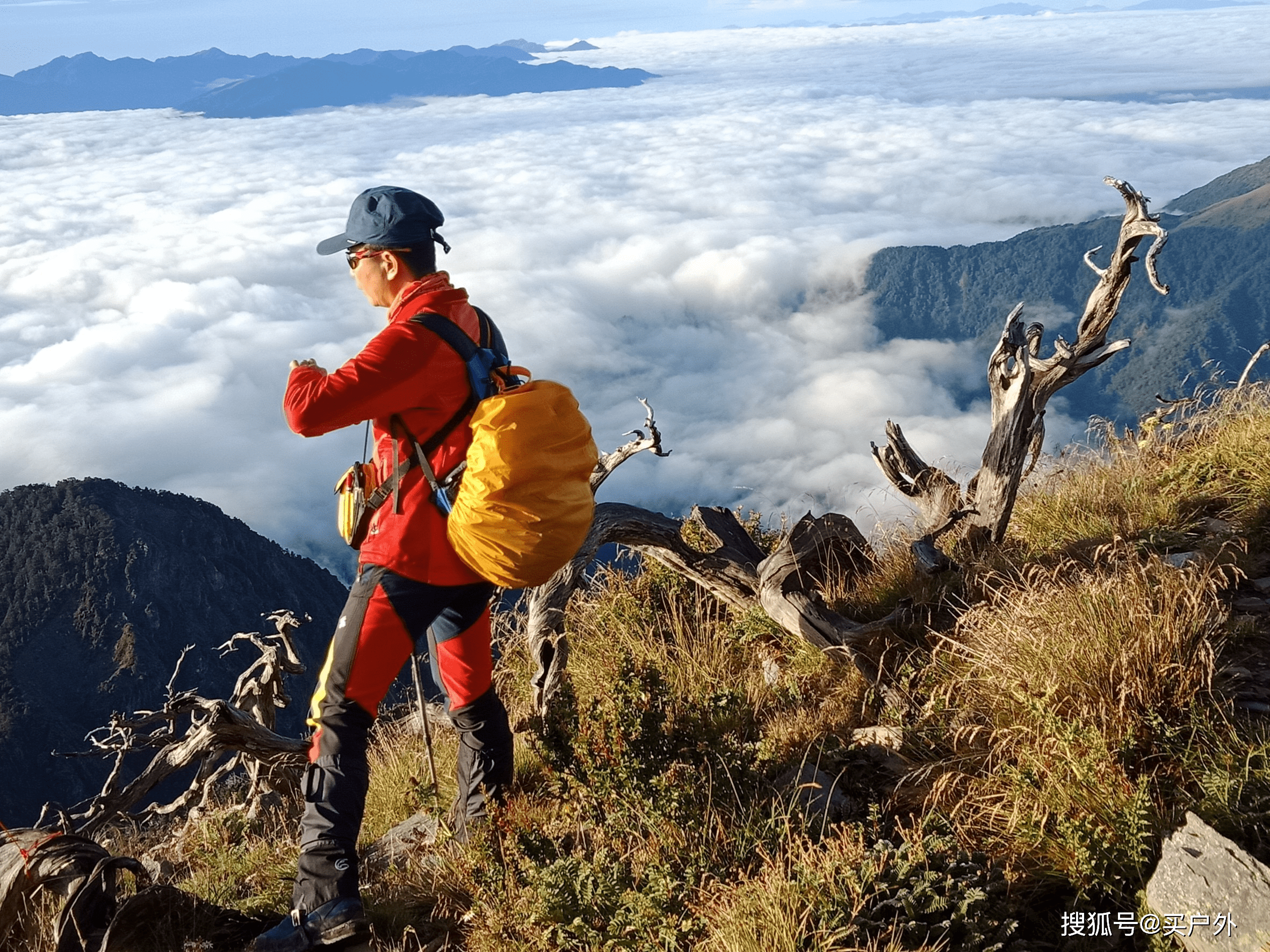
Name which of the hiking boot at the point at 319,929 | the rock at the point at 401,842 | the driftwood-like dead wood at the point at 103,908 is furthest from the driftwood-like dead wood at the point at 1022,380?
the driftwood-like dead wood at the point at 103,908

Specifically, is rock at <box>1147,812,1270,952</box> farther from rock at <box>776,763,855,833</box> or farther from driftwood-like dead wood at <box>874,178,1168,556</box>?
driftwood-like dead wood at <box>874,178,1168,556</box>

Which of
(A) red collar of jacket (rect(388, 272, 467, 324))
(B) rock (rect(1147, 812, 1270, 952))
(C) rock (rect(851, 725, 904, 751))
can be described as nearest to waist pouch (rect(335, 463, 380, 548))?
(A) red collar of jacket (rect(388, 272, 467, 324))

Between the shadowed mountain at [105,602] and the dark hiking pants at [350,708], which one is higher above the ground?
the dark hiking pants at [350,708]

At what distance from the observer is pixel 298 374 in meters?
3.23

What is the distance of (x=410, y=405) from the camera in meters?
3.35

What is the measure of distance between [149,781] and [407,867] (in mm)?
3069

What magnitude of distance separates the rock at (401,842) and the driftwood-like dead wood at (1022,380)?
313 centimetres

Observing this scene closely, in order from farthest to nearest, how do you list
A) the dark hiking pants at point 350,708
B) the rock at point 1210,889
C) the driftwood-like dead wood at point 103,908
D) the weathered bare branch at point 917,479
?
the weathered bare branch at point 917,479, the driftwood-like dead wood at point 103,908, the dark hiking pants at point 350,708, the rock at point 1210,889

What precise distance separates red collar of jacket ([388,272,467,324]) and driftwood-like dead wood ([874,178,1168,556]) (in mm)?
3330

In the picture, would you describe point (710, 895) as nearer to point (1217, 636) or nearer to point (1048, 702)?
point (1048, 702)

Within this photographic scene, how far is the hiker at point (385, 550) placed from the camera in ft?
10.9

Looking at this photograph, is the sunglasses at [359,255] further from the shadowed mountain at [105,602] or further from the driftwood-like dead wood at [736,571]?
the shadowed mountain at [105,602]

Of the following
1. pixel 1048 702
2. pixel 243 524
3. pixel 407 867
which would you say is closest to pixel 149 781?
pixel 407 867

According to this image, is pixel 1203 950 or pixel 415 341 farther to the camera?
pixel 415 341
